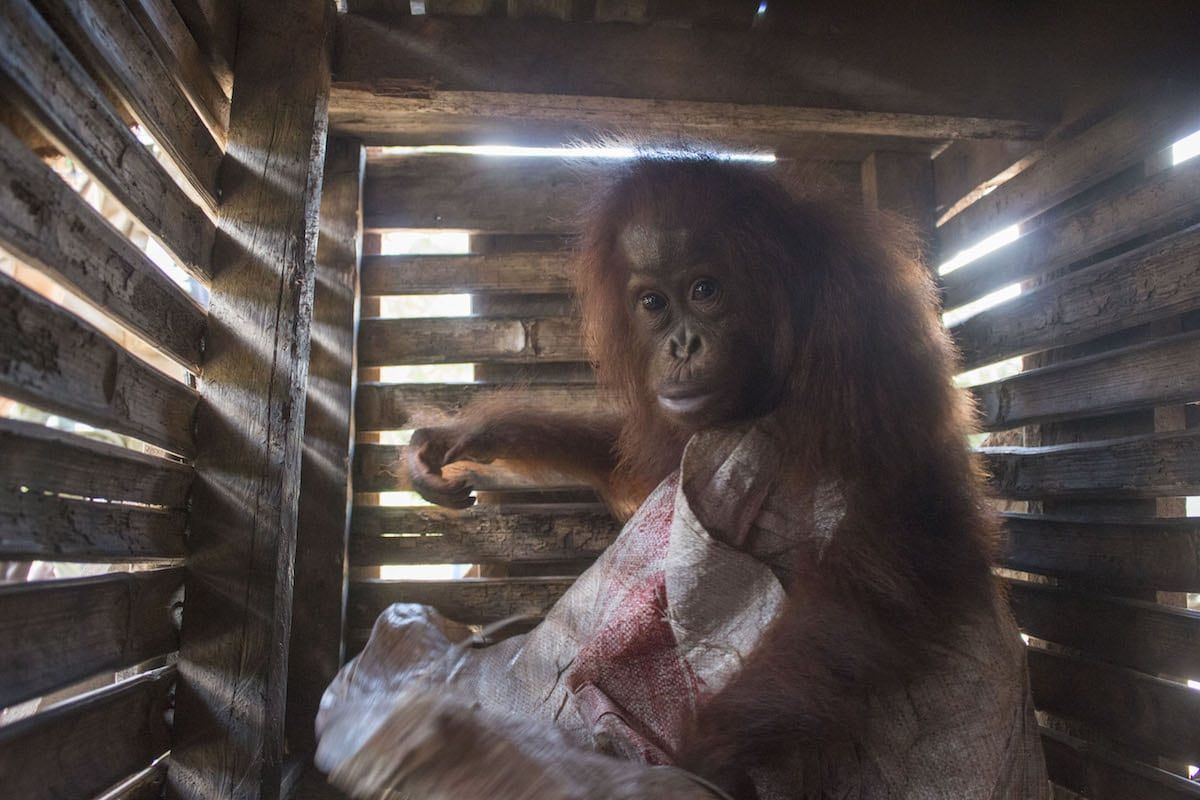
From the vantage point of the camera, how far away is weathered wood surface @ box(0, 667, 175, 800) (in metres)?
1.31

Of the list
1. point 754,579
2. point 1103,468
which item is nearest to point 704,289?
point 754,579

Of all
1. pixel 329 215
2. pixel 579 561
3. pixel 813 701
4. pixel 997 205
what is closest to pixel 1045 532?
pixel 997 205

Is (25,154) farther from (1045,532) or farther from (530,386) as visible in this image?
(1045,532)

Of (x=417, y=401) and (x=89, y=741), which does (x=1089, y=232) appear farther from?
(x=89, y=741)

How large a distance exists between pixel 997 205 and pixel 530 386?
1794 mm

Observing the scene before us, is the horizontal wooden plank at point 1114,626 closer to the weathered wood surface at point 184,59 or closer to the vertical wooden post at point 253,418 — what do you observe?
the vertical wooden post at point 253,418

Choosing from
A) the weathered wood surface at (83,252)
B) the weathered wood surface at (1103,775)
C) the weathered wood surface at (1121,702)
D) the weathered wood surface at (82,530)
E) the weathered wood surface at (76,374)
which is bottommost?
the weathered wood surface at (1103,775)

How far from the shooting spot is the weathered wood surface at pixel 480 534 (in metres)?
3.02

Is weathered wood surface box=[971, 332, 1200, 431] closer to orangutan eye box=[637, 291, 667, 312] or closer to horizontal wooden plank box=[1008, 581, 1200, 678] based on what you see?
horizontal wooden plank box=[1008, 581, 1200, 678]

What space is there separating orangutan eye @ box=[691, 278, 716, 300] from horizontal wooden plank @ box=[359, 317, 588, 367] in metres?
1.08

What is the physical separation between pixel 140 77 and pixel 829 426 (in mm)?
1646

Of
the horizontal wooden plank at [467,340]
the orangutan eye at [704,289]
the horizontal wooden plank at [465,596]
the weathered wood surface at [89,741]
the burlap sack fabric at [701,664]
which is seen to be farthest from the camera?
the horizontal wooden plank at [467,340]

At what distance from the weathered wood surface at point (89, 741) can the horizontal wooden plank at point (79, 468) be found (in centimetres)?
38

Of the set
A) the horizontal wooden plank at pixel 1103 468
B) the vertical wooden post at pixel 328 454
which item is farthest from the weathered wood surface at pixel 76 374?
the horizontal wooden plank at pixel 1103 468
